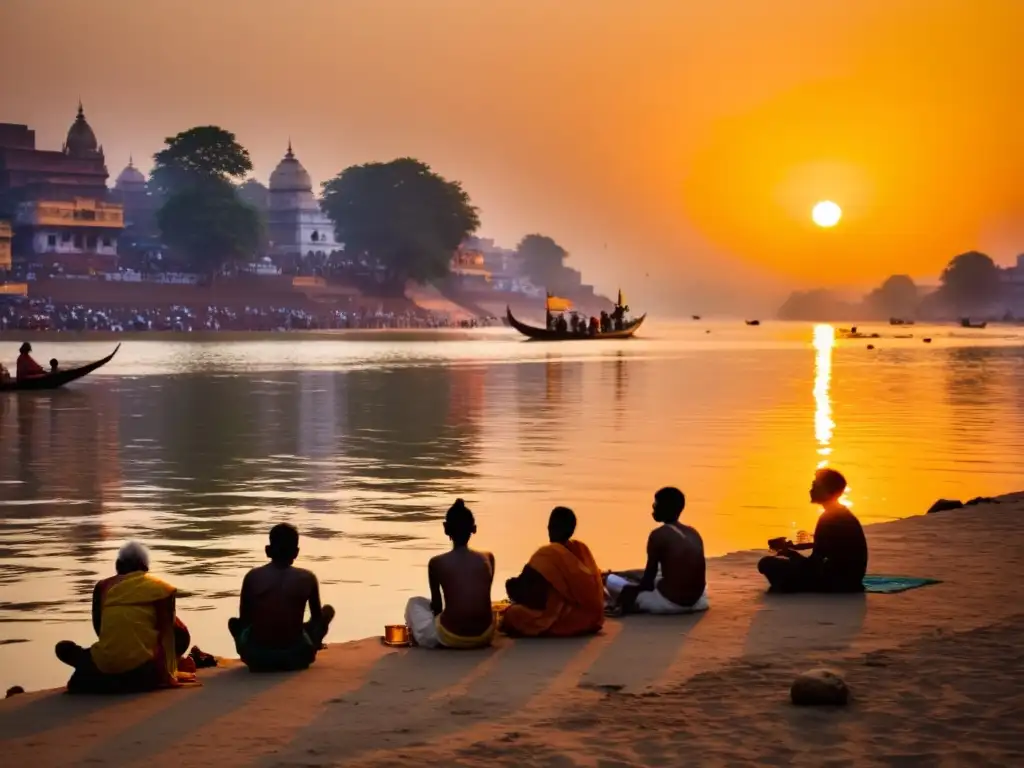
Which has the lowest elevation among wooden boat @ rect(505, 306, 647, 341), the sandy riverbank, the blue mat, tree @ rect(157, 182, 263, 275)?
the sandy riverbank

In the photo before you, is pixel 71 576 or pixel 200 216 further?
pixel 200 216

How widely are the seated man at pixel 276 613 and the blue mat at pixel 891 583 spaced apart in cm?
318

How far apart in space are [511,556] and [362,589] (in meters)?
1.52

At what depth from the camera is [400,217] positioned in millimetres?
103625

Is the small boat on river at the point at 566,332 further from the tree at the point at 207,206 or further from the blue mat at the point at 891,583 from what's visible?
the blue mat at the point at 891,583

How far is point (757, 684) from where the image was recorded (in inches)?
236

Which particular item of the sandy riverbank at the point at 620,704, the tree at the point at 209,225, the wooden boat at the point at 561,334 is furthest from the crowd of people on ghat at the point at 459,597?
the tree at the point at 209,225

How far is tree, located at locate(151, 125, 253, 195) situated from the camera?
8944cm

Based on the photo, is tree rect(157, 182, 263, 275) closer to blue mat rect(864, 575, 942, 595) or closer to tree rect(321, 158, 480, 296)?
tree rect(321, 158, 480, 296)

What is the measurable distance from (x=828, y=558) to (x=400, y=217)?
96.9 metres

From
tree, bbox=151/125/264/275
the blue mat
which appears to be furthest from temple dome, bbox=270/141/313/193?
the blue mat

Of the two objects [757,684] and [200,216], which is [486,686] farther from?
[200,216]

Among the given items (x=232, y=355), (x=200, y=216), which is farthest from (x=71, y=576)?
(x=200, y=216)

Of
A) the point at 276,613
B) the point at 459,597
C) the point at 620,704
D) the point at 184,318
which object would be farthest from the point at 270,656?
the point at 184,318
